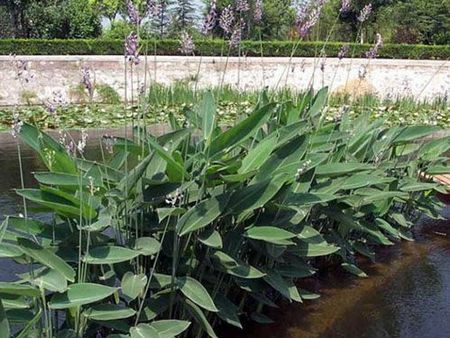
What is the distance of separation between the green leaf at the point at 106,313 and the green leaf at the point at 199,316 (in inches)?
13.8

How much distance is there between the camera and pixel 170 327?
7.03 feet

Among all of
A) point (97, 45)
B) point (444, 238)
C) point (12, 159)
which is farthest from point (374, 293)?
point (97, 45)

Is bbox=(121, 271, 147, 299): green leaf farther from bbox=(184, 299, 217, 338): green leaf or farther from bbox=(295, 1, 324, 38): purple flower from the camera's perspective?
bbox=(295, 1, 324, 38): purple flower

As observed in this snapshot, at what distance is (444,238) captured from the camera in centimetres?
460

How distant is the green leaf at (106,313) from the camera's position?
2.03 metres

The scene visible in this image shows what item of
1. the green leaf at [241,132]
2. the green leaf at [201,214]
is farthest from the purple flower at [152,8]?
the green leaf at [201,214]

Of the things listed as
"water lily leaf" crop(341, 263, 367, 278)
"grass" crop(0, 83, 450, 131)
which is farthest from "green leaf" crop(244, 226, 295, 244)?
"grass" crop(0, 83, 450, 131)

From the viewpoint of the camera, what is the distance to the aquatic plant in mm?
2053

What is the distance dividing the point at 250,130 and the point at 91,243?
73 centimetres

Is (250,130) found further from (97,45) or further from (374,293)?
(97,45)

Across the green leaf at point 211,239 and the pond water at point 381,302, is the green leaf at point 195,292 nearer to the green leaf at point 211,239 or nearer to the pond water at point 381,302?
the green leaf at point 211,239

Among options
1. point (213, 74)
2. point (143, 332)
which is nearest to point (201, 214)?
point (143, 332)

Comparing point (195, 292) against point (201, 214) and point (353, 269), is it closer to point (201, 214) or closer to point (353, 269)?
point (201, 214)

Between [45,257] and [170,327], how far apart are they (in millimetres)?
465
